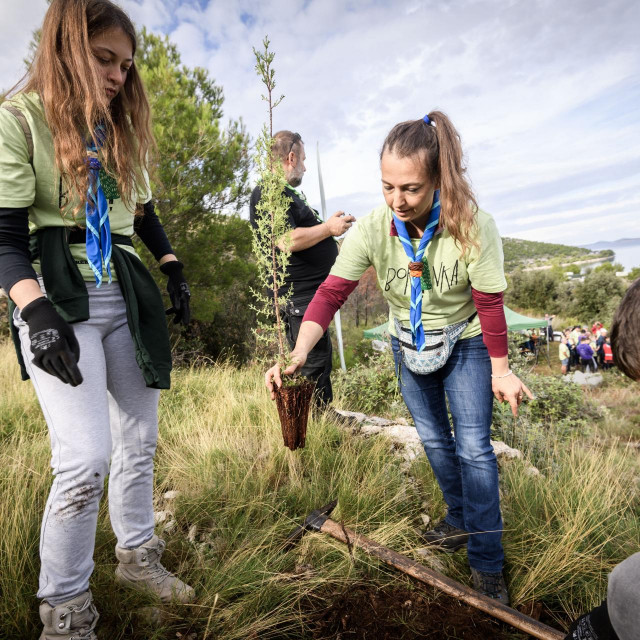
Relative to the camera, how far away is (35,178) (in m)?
1.45

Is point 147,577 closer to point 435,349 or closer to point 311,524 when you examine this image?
point 311,524

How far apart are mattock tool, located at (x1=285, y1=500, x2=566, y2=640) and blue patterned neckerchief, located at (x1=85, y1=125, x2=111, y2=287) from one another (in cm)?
147

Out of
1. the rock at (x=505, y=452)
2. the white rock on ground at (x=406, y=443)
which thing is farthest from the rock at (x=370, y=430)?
the rock at (x=505, y=452)

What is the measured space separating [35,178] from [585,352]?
851 inches

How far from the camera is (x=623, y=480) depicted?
3.35 metres

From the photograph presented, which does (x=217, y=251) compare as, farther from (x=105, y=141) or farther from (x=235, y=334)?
(x=105, y=141)

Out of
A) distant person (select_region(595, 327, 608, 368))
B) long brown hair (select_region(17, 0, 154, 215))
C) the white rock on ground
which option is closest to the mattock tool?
the white rock on ground

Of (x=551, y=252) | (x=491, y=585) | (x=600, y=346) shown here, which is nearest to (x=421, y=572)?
(x=491, y=585)

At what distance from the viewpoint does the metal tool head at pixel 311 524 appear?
215 centimetres

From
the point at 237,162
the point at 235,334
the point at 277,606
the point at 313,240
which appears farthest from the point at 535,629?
the point at 235,334

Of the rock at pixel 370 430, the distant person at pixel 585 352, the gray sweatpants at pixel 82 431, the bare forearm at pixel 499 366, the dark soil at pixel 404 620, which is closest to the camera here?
the gray sweatpants at pixel 82 431

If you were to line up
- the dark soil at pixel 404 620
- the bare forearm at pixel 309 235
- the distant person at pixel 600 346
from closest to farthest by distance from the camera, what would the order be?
1. the dark soil at pixel 404 620
2. the bare forearm at pixel 309 235
3. the distant person at pixel 600 346

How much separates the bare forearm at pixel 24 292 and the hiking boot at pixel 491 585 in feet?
6.67

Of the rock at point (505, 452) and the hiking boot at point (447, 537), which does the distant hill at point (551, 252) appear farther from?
the hiking boot at point (447, 537)
